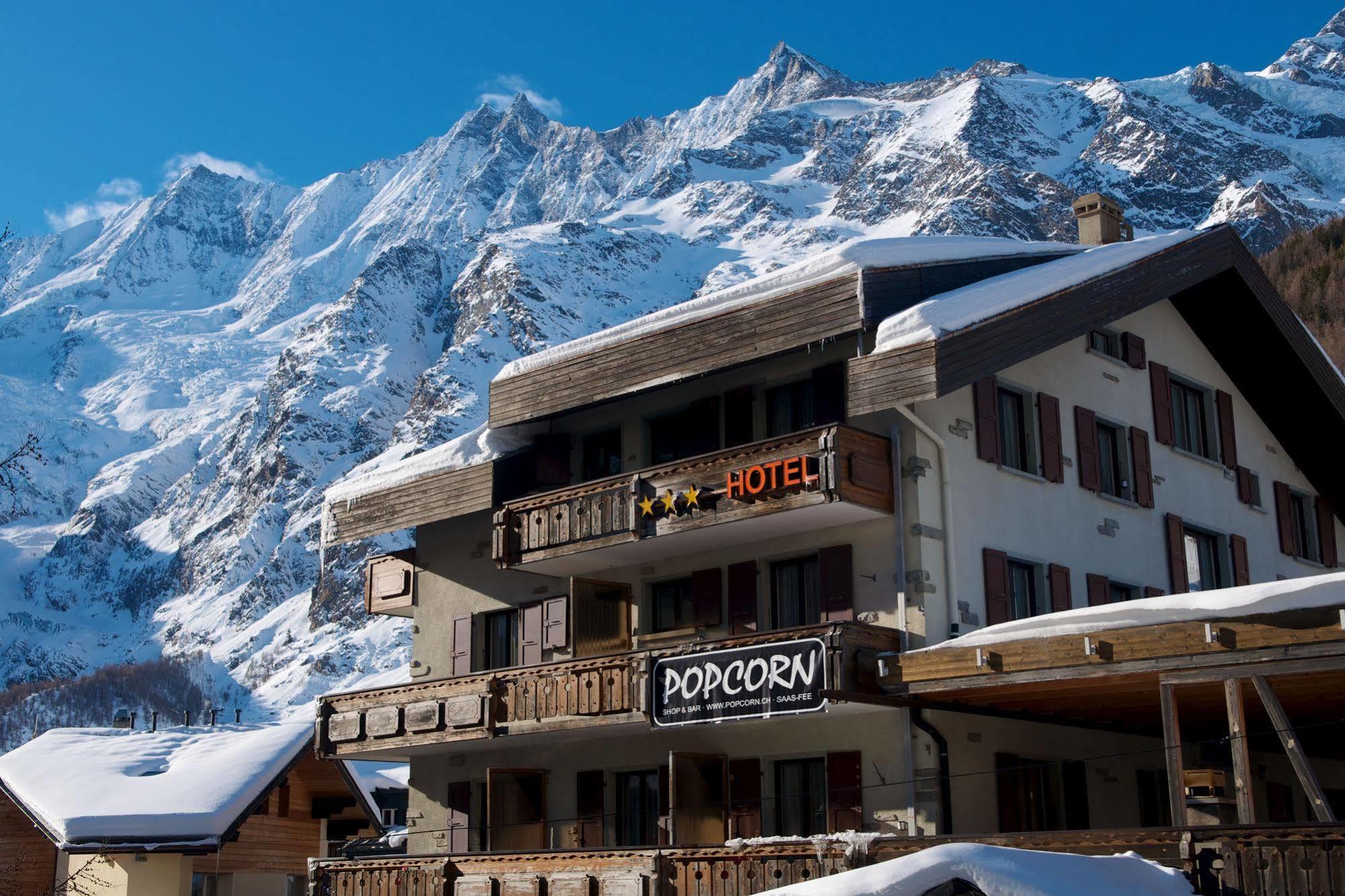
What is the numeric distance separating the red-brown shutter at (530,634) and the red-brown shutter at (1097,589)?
392 inches

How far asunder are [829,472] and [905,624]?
2.59 meters

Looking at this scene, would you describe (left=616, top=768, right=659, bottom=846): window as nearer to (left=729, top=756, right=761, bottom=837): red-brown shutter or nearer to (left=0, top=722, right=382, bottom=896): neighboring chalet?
(left=729, top=756, right=761, bottom=837): red-brown shutter

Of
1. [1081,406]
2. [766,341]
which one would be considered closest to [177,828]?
[766,341]

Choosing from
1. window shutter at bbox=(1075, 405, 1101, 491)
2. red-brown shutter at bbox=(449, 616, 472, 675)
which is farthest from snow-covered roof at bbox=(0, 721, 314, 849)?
window shutter at bbox=(1075, 405, 1101, 491)

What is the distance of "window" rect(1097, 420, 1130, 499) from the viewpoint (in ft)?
95.4

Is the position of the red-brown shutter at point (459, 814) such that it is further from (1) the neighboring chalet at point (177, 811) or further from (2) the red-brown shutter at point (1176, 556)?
(2) the red-brown shutter at point (1176, 556)

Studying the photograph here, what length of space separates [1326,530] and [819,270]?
15.2 meters

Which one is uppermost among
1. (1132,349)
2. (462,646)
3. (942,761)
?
(1132,349)

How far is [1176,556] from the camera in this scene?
2975cm

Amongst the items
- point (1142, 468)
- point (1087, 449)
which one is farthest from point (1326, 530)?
point (1087, 449)

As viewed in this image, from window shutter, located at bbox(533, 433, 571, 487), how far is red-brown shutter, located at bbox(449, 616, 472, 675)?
3.64 metres

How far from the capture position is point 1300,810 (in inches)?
1204

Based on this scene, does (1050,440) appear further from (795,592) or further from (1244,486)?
(1244,486)

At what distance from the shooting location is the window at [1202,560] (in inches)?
1200
